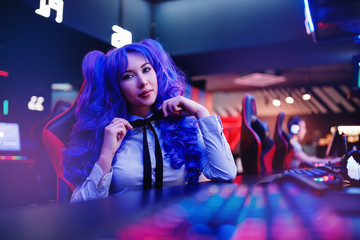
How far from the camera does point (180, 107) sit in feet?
3.61

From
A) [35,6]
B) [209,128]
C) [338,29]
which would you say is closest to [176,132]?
[209,128]

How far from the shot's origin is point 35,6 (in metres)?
3.17

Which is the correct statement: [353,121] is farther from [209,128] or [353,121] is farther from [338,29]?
[209,128]

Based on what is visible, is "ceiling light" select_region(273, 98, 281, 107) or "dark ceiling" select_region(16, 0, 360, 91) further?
"ceiling light" select_region(273, 98, 281, 107)

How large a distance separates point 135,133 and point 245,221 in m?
0.84

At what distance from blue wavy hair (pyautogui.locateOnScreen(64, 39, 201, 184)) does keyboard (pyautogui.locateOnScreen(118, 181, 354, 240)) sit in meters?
0.64

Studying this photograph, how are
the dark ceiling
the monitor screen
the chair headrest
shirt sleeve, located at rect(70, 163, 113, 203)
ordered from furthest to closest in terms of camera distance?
the dark ceiling
the monitor screen
the chair headrest
shirt sleeve, located at rect(70, 163, 113, 203)

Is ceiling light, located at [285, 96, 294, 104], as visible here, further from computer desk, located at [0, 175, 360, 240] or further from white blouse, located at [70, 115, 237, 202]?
computer desk, located at [0, 175, 360, 240]

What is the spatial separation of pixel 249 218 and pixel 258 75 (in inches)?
301

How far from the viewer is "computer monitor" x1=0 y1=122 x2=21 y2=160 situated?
3.47 m

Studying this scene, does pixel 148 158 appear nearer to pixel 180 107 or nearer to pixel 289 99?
pixel 180 107

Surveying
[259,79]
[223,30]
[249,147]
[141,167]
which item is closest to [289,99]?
[259,79]

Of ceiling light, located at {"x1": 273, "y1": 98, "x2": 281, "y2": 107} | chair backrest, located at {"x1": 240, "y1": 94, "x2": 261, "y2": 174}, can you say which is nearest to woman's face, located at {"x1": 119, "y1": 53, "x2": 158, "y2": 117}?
chair backrest, located at {"x1": 240, "y1": 94, "x2": 261, "y2": 174}

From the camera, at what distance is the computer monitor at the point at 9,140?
3.47 meters
